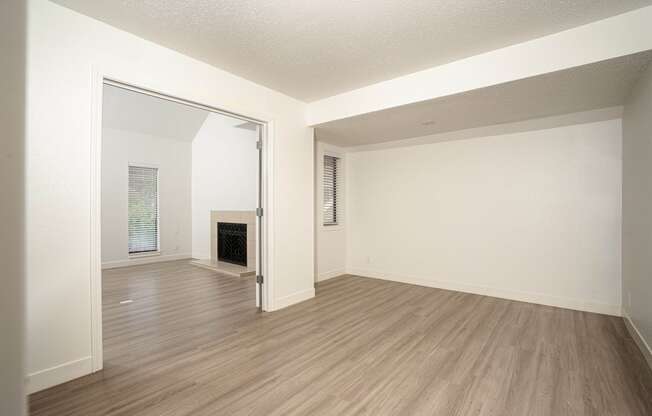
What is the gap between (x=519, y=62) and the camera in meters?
2.52

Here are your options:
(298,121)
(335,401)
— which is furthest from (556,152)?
(335,401)

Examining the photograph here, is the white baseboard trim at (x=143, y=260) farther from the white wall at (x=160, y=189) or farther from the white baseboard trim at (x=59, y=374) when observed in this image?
the white baseboard trim at (x=59, y=374)

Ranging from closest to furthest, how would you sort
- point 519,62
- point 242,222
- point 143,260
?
1. point 519,62
2. point 242,222
3. point 143,260

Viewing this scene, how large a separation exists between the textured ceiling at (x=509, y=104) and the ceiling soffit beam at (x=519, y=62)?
0.08m

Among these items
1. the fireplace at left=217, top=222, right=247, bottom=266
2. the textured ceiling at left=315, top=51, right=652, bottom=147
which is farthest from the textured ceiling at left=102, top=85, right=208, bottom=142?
the textured ceiling at left=315, top=51, right=652, bottom=147

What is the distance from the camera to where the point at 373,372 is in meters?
2.23

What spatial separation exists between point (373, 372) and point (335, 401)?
1.49ft

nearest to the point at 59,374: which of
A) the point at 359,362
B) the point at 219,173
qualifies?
the point at 359,362

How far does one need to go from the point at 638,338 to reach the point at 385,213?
3.38 m

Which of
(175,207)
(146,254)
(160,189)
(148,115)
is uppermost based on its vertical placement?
(148,115)

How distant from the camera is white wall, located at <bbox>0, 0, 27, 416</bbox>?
36 centimetres

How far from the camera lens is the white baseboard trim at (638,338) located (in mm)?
2340

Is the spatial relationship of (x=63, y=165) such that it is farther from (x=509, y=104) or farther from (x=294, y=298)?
(x=509, y=104)

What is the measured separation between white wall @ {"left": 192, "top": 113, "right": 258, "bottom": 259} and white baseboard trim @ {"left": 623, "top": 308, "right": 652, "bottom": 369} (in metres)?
5.85
